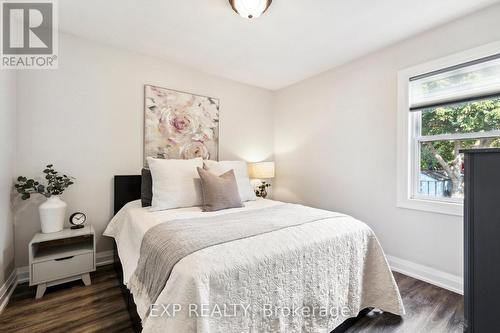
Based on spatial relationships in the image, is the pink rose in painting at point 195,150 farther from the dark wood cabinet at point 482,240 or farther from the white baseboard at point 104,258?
the dark wood cabinet at point 482,240

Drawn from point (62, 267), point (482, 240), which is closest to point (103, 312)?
point (62, 267)

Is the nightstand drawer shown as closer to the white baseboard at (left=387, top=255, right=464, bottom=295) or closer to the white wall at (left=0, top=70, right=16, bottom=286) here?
the white wall at (left=0, top=70, right=16, bottom=286)

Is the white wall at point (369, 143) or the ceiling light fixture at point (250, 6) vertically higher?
the ceiling light fixture at point (250, 6)

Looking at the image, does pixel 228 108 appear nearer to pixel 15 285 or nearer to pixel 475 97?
pixel 475 97

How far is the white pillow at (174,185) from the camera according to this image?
6.68 ft

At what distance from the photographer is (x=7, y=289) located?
177cm

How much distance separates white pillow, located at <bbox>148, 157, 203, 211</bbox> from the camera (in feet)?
6.68

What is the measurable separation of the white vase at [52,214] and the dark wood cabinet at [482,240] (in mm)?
2747

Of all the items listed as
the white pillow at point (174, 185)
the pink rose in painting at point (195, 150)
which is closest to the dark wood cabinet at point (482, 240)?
the white pillow at point (174, 185)

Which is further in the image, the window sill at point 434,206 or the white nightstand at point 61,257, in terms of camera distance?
the window sill at point 434,206

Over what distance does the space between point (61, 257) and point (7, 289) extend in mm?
456

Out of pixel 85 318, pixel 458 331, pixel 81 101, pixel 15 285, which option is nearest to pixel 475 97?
pixel 458 331

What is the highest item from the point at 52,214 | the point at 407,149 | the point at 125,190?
the point at 407,149

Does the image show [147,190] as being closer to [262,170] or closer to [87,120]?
[87,120]
